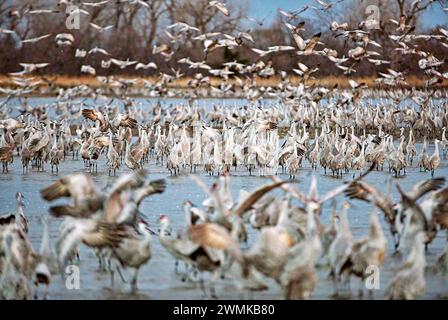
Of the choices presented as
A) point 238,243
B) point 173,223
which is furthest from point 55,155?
point 238,243

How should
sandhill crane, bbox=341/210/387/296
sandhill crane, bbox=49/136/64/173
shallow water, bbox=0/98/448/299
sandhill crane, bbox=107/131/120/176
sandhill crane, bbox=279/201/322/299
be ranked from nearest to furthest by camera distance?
sandhill crane, bbox=279/201/322/299
sandhill crane, bbox=341/210/387/296
shallow water, bbox=0/98/448/299
sandhill crane, bbox=107/131/120/176
sandhill crane, bbox=49/136/64/173

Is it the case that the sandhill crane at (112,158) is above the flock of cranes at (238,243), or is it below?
above

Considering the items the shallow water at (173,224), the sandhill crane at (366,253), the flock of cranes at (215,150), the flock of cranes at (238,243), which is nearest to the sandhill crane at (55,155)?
the flock of cranes at (215,150)

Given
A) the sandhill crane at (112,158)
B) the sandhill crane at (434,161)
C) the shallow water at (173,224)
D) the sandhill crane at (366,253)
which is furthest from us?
the sandhill crane at (112,158)

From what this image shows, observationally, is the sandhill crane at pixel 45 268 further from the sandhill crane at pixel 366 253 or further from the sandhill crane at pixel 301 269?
the sandhill crane at pixel 366 253

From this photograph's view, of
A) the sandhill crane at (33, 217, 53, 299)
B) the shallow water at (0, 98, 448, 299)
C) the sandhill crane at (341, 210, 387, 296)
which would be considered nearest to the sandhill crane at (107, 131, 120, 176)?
the shallow water at (0, 98, 448, 299)

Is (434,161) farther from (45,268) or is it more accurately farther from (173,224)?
(45,268)

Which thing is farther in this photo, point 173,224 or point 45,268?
point 173,224

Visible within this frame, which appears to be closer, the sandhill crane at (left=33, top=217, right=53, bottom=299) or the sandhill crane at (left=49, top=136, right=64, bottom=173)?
the sandhill crane at (left=33, top=217, right=53, bottom=299)

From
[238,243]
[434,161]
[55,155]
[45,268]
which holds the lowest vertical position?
[45,268]

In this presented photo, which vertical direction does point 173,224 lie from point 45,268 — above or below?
above

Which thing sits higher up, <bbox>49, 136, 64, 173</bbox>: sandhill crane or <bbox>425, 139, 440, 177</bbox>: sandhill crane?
<bbox>49, 136, 64, 173</bbox>: sandhill crane

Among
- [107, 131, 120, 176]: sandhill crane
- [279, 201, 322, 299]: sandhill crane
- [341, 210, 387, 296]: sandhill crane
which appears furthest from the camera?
[107, 131, 120, 176]: sandhill crane

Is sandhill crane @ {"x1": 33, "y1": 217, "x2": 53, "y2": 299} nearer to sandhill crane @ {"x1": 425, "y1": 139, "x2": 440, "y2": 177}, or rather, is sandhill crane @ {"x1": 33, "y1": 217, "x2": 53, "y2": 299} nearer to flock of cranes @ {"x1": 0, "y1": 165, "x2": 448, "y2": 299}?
flock of cranes @ {"x1": 0, "y1": 165, "x2": 448, "y2": 299}
